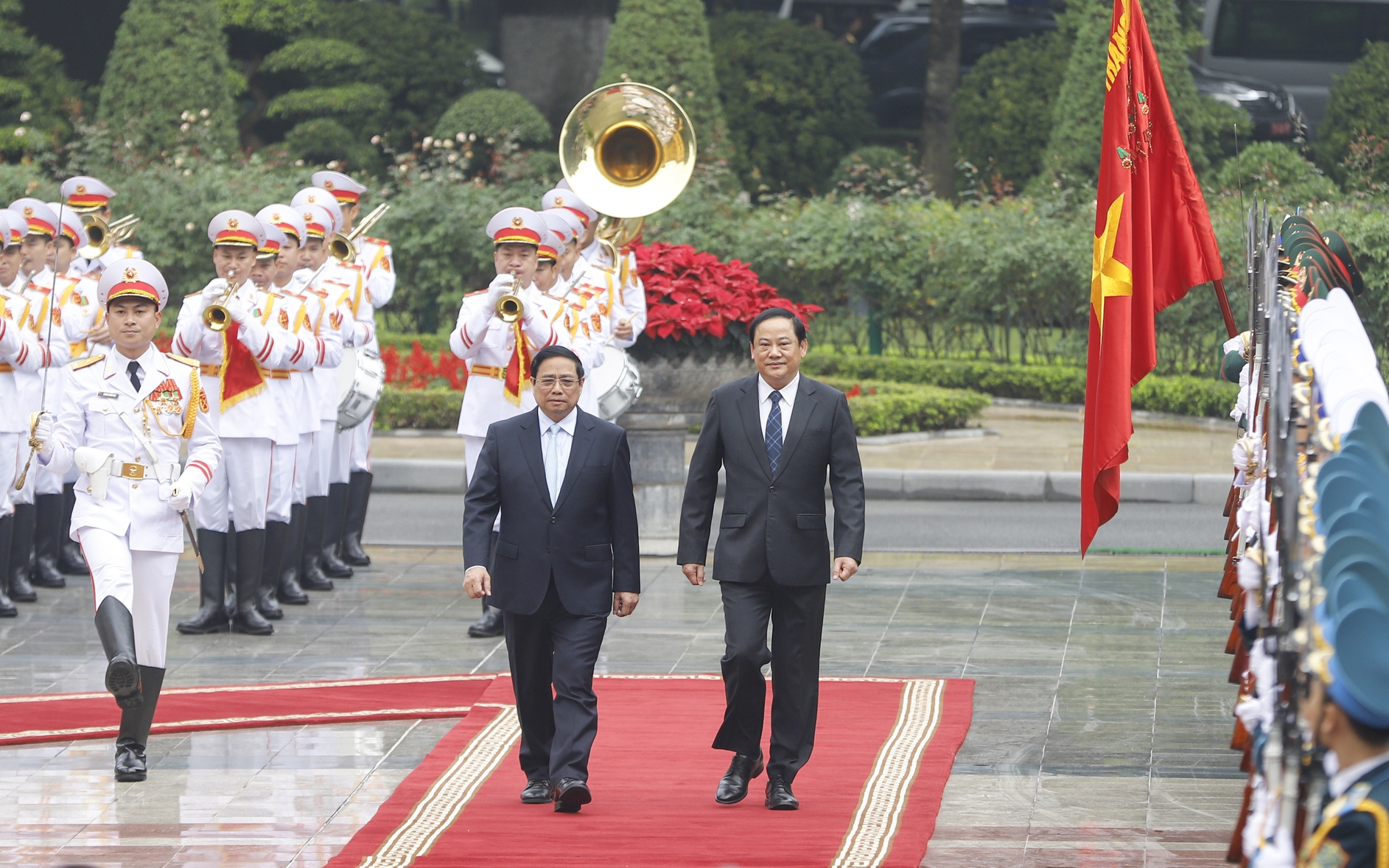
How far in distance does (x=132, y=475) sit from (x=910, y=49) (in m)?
24.6

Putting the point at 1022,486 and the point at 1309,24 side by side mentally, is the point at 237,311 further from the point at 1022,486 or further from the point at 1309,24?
the point at 1309,24

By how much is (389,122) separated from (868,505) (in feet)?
52.9

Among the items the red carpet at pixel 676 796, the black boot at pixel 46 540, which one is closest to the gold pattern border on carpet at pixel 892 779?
the red carpet at pixel 676 796

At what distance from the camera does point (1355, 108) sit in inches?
968

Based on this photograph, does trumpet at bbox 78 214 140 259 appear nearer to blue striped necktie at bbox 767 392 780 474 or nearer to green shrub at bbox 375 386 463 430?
green shrub at bbox 375 386 463 430

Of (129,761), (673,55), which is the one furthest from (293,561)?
(673,55)

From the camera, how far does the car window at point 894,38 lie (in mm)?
30422

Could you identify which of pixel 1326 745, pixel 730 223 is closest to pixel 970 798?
pixel 1326 745

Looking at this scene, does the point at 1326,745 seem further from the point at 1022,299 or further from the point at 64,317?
the point at 1022,299

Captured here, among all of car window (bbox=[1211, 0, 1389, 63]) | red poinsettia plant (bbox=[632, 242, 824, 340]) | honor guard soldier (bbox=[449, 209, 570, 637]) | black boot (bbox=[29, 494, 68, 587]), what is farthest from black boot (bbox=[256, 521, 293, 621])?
car window (bbox=[1211, 0, 1389, 63])

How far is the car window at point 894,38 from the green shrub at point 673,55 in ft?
17.9

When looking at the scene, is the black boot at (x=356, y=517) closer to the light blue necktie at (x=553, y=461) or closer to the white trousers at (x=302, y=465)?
the white trousers at (x=302, y=465)

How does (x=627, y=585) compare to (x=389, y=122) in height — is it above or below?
below

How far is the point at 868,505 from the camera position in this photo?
554 inches
